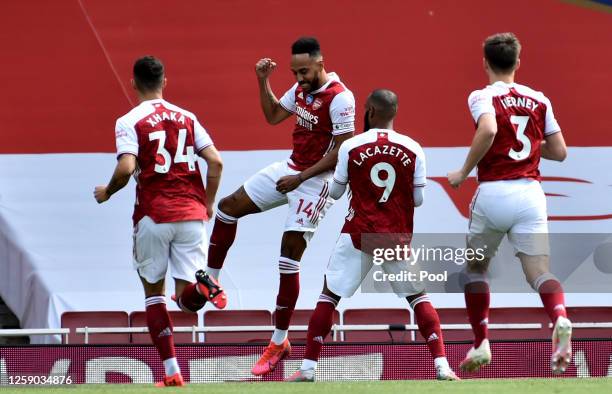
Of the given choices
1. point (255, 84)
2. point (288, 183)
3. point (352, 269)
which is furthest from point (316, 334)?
point (255, 84)

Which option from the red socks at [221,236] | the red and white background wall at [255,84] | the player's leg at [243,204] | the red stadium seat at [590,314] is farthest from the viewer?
the red and white background wall at [255,84]

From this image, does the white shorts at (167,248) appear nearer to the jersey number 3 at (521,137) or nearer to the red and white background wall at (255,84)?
the jersey number 3 at (521,137)

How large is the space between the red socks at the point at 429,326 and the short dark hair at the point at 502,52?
1.36 meters

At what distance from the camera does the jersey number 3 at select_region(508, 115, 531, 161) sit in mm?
6055

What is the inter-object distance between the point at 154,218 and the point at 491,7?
18.6 feet

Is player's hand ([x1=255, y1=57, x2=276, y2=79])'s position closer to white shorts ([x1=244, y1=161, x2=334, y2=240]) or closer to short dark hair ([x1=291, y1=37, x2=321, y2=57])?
short dark hair ([x1=291, y1=37, x2=321, y2=57])

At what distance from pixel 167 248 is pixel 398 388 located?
1452 mm

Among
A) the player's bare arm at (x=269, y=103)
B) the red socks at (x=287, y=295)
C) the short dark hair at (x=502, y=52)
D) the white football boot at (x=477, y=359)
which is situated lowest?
the white football boot at (x=477, y=359)

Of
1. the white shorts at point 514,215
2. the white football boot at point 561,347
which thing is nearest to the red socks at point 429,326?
the white shorts at point 514,215

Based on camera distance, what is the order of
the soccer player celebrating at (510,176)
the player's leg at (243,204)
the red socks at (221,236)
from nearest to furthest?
the soccer player celebrating at (510,176) < the player's leg at (243,204) < the red socks at (221,236)

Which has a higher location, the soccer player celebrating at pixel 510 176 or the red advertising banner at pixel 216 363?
the soccer player celebrating at pixel 510 176

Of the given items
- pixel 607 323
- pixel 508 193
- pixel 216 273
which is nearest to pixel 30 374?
pixel 216 273

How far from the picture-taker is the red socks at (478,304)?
6234mm

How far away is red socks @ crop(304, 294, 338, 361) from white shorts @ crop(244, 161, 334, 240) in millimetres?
677
